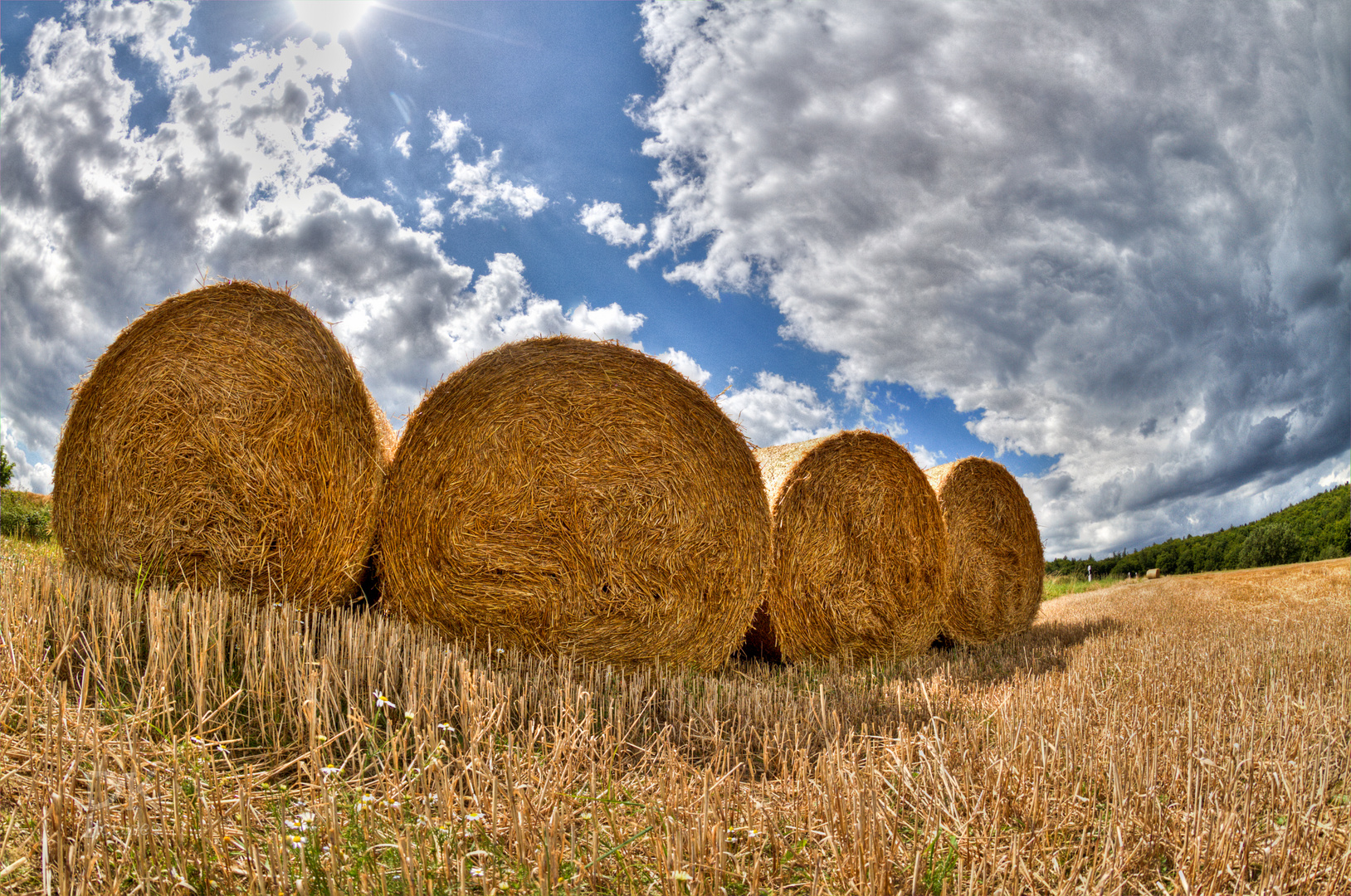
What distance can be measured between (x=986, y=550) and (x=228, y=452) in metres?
7.06

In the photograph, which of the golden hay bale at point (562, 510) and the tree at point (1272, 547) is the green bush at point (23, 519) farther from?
the tree at point (1272, 547)

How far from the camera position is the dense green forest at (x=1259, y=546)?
95.5 ft

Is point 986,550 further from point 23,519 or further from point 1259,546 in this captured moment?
point 1259,546

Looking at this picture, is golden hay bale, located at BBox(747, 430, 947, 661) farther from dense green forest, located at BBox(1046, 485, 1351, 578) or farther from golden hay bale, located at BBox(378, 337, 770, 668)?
dense green forest, located at BBox(1046, 485, 1351, 578)

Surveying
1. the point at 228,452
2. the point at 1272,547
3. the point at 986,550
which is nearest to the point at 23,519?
the point at 228,452

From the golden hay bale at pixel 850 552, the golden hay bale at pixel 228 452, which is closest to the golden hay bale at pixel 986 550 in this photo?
the golden hay bale at pixel 850 552

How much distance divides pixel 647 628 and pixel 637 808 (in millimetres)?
2669

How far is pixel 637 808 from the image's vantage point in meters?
2.45

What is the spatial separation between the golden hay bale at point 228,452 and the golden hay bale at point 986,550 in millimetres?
5318

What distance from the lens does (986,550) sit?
8039mm

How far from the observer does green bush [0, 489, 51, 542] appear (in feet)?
39.3

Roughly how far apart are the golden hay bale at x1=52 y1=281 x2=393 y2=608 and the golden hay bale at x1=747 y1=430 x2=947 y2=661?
3.09 m

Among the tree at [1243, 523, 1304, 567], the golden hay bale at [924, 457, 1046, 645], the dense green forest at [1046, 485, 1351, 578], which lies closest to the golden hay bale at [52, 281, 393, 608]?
the golden hay bale at [924, 457, 1046, 645]

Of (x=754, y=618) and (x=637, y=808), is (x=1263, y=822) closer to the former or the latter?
(x=637, y=808)
